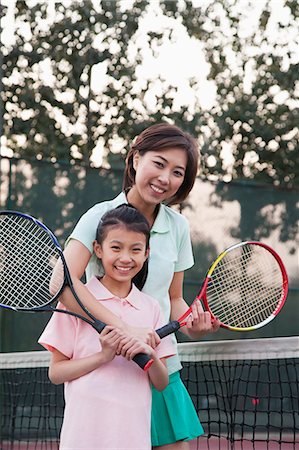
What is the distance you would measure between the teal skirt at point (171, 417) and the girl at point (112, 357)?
0.35 ft

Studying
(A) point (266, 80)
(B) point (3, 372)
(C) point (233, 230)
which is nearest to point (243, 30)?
(A) point (266, 80)

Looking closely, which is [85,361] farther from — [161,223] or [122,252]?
[161,223]

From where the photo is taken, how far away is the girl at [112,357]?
1703 mm

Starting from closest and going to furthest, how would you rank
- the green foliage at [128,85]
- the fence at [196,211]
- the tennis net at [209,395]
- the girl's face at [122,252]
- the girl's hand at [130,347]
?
the girl's hand at [130,347] → the girl's face at [122,252] → the tennis net at [209,395] → the fence at [196,211] → the green foliage at [128,85]

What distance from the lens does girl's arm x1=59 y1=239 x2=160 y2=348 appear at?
1729 mm

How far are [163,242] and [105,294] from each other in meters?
0.18

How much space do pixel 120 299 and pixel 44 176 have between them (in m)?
4.00

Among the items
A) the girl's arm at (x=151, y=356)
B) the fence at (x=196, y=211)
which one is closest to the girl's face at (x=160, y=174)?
the girl's arm at (x=151, y=356)

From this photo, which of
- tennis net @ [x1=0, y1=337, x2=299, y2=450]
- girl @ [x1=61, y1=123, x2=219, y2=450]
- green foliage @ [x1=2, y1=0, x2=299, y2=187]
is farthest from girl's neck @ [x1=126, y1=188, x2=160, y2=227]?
green foliage @ [x1=2, y1=0, x2=299, y2=187]

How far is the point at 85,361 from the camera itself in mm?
1722

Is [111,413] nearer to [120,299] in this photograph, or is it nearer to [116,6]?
[120,299]

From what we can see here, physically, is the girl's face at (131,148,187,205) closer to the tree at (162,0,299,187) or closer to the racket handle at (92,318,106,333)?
the racket handle at (92,318,106,333)

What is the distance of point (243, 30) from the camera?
7496 millimetres

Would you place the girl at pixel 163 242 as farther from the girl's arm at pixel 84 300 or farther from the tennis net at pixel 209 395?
the tennis net at pixel 209 395
